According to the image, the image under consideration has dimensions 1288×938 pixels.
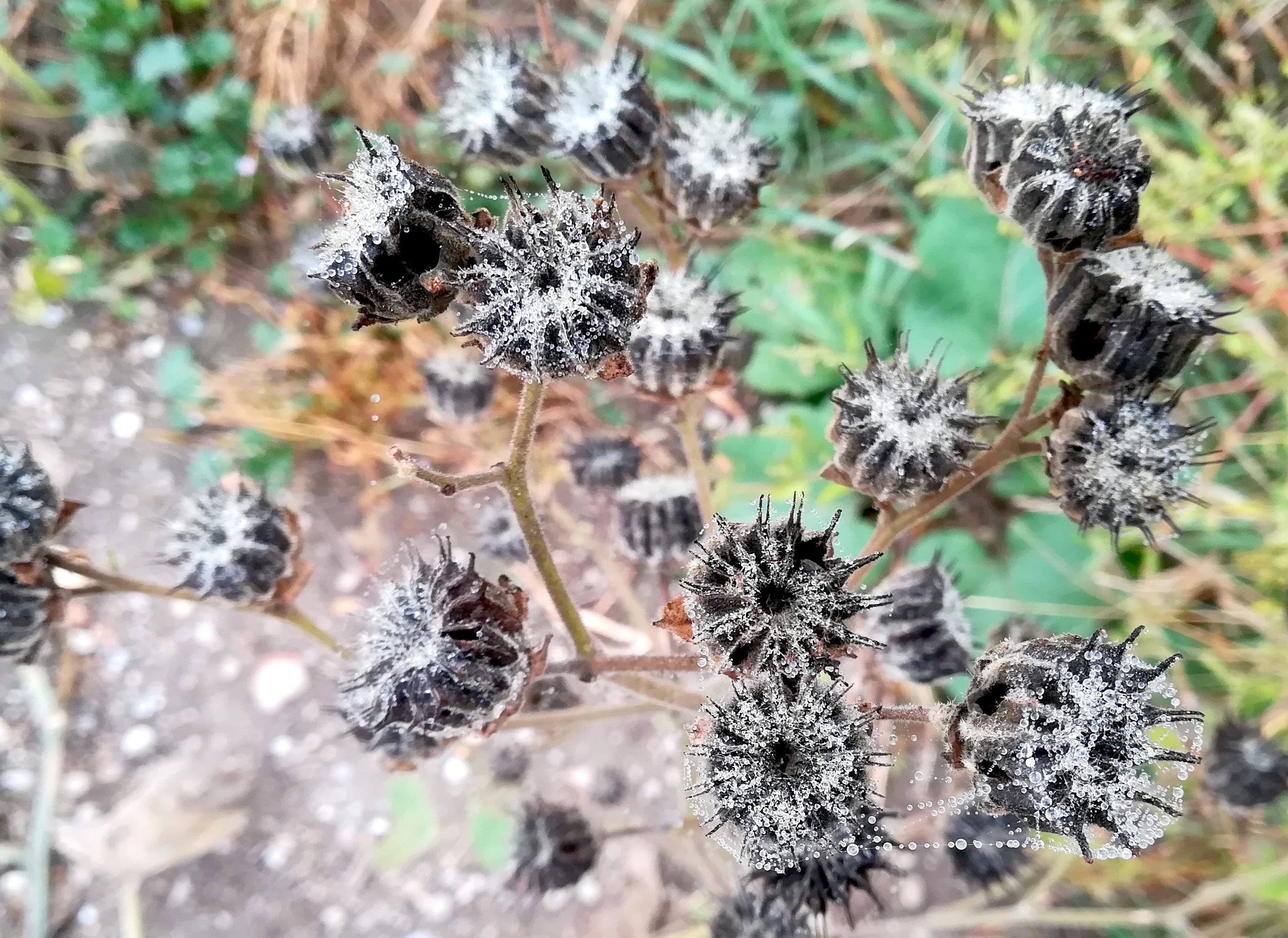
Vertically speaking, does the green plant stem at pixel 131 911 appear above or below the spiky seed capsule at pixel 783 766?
below

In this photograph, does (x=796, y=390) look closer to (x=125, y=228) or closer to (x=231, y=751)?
(x=231, y=751)

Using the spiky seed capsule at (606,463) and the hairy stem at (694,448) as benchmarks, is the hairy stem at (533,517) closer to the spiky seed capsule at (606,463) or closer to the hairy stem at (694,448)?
the hairy stem at (694,448)

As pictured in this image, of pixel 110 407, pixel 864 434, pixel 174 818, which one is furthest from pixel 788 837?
pixel 110 407

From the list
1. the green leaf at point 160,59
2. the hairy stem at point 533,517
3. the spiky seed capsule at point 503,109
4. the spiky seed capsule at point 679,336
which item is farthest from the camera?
the green leaf at point 160,59

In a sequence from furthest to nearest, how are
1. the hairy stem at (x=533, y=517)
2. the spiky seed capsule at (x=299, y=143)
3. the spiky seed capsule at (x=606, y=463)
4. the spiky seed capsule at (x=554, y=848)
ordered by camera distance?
the spiky seed capsule at (x=299, y=143) < the spiky seed capsule at (x=606, y=463) < the spiky seed capsule at (x=554, y=848) < the hairy stem at (x=533, y=517)

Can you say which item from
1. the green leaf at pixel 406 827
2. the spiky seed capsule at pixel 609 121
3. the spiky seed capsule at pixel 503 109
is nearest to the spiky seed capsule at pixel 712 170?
the spiky seed capsule at pixel 609 121
